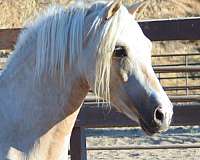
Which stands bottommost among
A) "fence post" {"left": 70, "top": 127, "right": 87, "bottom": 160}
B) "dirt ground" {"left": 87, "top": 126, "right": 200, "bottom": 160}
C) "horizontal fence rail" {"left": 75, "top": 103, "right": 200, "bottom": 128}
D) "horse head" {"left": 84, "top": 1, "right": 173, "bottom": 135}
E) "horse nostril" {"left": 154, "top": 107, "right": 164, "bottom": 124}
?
"dirt ground" {"left": 87, "top": 126, "right": 200, "bottom": 160}

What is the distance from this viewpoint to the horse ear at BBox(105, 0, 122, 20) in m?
2.63

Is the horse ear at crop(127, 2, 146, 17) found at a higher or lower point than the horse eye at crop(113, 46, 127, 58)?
higher

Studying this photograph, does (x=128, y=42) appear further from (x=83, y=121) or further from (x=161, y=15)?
(x=161, y=15)

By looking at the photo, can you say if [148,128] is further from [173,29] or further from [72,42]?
[173,29]

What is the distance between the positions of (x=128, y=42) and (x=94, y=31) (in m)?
0.17

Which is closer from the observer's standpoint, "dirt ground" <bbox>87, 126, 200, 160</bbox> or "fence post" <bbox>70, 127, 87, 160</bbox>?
"fence post" <bbox>70, 127, 87, 160</bbox>

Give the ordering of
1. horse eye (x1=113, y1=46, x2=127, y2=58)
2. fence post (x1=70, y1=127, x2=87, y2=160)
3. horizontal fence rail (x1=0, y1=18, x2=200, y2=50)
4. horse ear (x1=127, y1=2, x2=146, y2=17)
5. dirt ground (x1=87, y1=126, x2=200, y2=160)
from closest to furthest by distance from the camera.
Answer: horse eye (x1=113, y1=46, x2=127, y2=58)
horse ear (x1=127, y1=2, x2=146, y2=17)
horizontal fence rail (x1=0, y1=18, x2=200, y2=50)
fence post (x1=70, y1=127, x2=87, y2=160)
dirt ground (x1=87, y1=126, x2=200, y2=160)

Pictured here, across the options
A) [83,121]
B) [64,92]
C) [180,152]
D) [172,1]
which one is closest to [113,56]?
[64,92]

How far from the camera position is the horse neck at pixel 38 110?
2693mm

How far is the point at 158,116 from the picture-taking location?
2.56 meters

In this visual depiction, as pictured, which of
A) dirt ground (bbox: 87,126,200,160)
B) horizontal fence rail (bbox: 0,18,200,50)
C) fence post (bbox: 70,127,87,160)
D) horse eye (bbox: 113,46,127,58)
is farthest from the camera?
dirt ground (bbox: 87,126,200,160)

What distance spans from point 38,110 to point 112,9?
23.7 inches

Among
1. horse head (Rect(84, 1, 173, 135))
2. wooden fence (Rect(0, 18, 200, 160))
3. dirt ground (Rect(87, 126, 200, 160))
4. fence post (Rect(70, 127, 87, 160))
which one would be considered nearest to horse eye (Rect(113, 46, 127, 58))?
horse head (Rect(84, 1, 173, 135))

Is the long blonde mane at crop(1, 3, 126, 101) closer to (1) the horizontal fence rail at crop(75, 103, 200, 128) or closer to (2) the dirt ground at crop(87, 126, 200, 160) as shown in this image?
(1) the horizontal fence rail at crop(75, 103, 200, 128)
